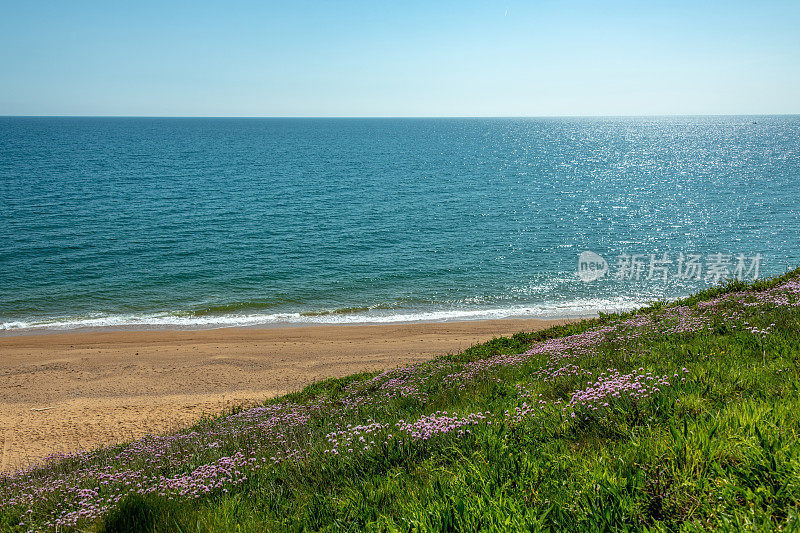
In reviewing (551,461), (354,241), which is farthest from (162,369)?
(354,241)

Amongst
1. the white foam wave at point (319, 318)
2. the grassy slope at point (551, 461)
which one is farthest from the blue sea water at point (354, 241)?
the grassy slope at point (551, 461)

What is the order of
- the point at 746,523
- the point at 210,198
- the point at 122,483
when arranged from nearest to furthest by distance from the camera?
the point at 746,523, the point at 122,483, the point at 210,198

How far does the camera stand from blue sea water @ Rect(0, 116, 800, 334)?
29922 mm

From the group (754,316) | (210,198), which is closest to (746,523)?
(754,316)

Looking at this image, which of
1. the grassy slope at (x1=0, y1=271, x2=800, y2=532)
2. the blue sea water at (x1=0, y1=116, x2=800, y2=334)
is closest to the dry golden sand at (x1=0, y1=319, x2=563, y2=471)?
the blue sea water at (x1=0, y1=116, x2=800, y2=334)

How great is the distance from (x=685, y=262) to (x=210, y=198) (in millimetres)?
55078

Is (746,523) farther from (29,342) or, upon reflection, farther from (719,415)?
(29,342)

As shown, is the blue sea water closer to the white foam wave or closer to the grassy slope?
the white foam wave

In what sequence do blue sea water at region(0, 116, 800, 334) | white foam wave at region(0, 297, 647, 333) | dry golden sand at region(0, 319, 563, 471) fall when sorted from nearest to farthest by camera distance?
1. dry golden sand at region(0, 319, 563, 471)
2. white foam wave at region(0, 297, 647, 333)
3. blue sea water at region(0, 116, 800, 334)

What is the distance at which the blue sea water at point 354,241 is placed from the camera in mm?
29922

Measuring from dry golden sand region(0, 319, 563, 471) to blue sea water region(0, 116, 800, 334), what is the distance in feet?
9.27

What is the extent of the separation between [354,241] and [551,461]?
39076 mm

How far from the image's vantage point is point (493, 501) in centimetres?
344

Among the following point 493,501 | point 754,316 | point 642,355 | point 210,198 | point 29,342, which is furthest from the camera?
point 210,198
